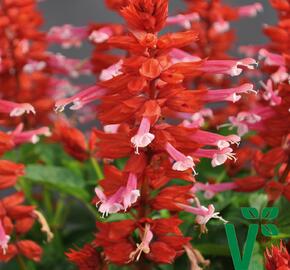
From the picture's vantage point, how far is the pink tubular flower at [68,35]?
3.89 ft

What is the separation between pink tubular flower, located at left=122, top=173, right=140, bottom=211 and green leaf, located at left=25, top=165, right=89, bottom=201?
0.30 metres

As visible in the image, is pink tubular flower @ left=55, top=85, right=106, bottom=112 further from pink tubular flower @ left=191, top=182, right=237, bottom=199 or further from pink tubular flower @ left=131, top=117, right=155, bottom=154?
pink tubular flower @ left=191, top=182, right=237, bottom=199

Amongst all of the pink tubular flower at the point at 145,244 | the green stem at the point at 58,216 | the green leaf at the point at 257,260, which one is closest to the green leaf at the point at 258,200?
the green leaf at the point at 257,260

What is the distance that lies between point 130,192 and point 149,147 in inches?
2.4

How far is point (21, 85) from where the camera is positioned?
132 cm

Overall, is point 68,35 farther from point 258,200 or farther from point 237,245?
point 237,245

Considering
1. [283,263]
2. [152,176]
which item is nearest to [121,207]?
[152,176]

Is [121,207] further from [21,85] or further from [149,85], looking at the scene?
[21,85]

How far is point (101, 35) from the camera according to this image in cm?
107

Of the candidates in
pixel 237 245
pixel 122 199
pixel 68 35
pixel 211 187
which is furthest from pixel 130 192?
pixel 68 35

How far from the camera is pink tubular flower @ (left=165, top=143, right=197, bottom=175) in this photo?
0.76m

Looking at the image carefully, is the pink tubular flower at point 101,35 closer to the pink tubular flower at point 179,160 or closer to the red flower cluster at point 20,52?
the red flower cluster at point 20,52

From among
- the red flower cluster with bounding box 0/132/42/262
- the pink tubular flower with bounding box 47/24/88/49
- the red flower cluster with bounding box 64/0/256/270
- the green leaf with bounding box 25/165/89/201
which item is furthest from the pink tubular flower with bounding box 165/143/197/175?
the pink tubular flower with bounding box 47/24/88/49

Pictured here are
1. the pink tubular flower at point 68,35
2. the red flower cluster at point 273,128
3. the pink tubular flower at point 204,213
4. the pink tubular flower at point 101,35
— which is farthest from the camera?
the pink tubular flower at point 68,35
